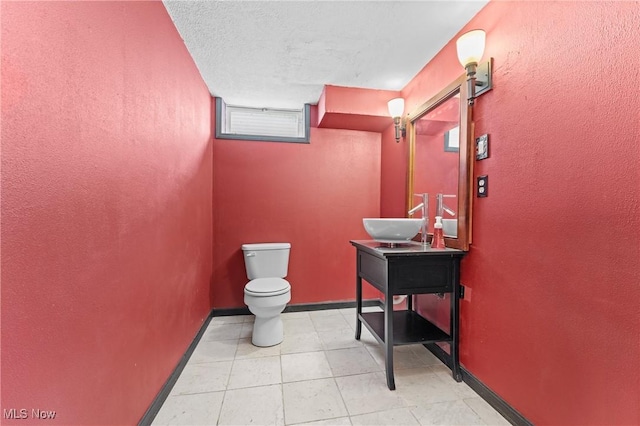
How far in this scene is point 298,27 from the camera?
5.49ft

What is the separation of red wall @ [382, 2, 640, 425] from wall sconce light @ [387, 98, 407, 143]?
858 mm

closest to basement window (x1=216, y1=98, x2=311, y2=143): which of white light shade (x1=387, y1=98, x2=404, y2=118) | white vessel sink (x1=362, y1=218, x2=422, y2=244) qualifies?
white light shade (x1=387, y1=98, x2=404, y2=118)

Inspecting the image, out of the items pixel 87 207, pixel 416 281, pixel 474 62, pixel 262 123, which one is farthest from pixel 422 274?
pixel 262 123

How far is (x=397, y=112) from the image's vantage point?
2406 millimetres

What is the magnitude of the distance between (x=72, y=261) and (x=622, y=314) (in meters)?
1.84

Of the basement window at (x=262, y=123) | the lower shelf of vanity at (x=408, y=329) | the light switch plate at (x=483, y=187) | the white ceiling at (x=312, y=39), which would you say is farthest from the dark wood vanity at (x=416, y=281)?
the basement window at (x=262, y=123)

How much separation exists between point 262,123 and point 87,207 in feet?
7.40

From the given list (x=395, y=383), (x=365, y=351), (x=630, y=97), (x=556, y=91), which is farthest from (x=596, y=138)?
(x=365, y=351)

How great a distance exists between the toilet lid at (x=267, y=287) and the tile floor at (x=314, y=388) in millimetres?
452

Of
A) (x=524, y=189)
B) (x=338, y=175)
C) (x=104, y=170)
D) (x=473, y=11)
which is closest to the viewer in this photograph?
(x=104, y=170)

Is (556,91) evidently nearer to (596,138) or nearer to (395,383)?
(596,138)

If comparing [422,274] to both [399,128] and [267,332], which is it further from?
[399,128]

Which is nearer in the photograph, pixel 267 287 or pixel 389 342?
pixel 389 342

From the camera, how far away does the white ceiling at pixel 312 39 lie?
1527mm
